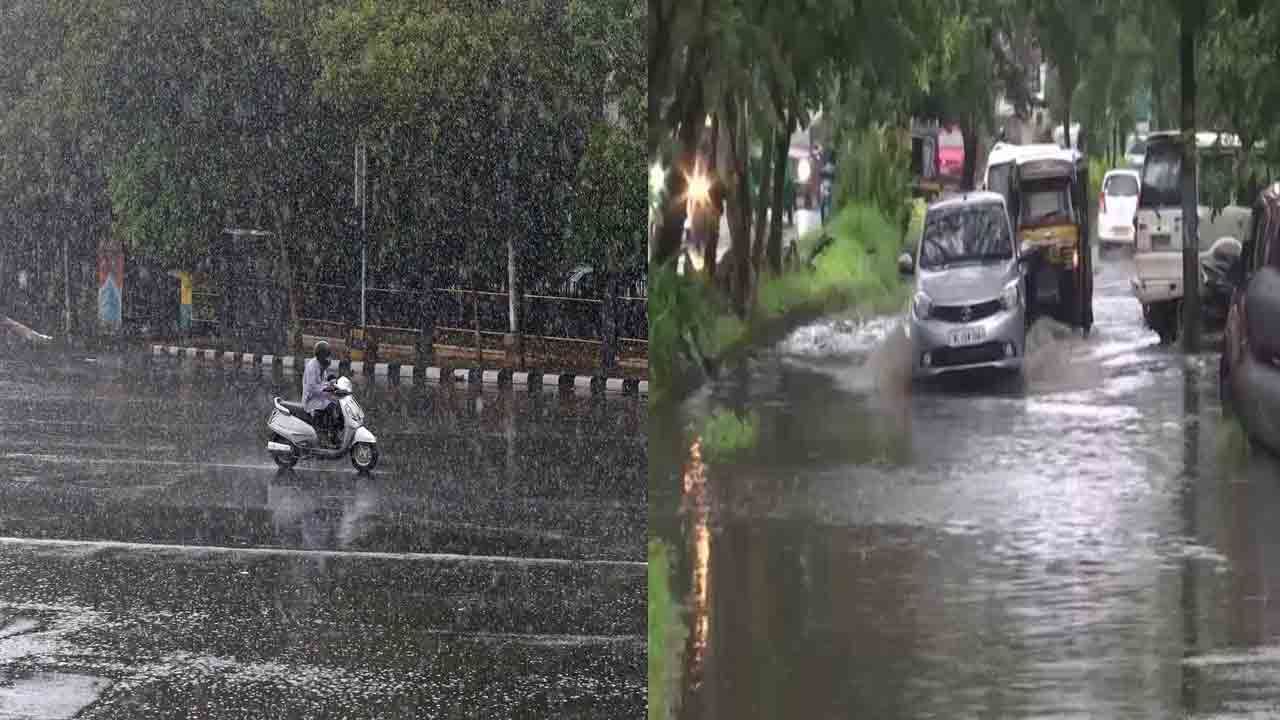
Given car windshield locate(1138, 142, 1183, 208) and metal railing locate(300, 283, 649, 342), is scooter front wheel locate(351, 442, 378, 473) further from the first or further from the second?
car windshield locate(1138, 142, 1183, 208)

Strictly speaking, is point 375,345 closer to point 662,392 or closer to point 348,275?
point 348,275

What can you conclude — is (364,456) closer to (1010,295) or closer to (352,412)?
(352,412)

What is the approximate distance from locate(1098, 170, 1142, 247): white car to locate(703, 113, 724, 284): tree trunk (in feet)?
1.86

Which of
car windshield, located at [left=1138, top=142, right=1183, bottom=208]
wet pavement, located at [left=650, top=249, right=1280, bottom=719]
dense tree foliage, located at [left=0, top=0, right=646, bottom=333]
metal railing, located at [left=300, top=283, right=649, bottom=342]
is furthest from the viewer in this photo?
dense tree foliage, located at [left=0, top=0, right=646, bottom=333]

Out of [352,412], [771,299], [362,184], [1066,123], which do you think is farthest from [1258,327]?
[362,184]

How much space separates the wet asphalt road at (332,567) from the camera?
780 cm

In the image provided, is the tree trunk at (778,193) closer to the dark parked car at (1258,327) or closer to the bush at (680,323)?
the bush at (680,323)

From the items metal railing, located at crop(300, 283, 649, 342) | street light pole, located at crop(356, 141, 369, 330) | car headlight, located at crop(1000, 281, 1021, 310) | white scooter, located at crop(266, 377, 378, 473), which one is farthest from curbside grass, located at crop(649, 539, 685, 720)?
street light pole, located at crop(356, 141, 369, 330)

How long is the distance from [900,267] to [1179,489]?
1.74ft

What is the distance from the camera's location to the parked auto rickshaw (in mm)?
2961

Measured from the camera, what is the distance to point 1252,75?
2.94m

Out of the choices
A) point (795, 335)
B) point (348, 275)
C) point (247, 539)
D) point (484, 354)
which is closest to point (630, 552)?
point (247, 539)

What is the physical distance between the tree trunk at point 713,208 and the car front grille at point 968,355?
358mm

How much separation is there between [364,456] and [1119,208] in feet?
31.6
